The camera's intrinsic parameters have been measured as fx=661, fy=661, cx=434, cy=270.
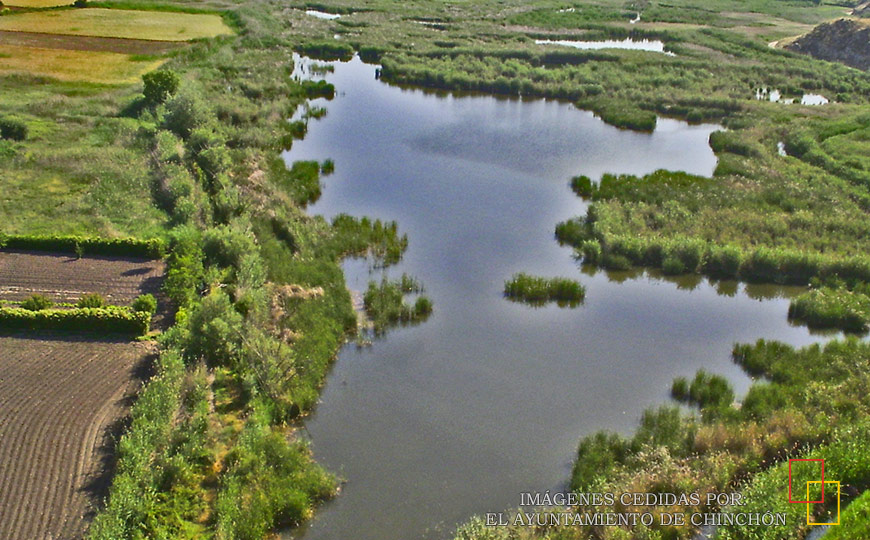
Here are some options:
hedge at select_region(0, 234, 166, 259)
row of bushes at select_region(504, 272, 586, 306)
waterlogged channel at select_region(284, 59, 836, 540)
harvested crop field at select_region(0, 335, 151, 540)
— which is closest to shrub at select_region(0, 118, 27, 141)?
hedge at select_region(0, 234, 166, 259)

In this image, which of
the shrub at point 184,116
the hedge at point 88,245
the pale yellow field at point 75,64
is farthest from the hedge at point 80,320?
the pale yellow field at point 75,64

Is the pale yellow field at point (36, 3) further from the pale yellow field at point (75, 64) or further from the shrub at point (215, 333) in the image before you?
the shrub at point (215, 333)

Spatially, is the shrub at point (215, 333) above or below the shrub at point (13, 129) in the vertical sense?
below

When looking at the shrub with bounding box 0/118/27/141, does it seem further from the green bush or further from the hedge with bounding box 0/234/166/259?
the green bush

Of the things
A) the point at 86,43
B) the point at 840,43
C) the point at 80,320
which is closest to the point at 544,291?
the point at 80,320

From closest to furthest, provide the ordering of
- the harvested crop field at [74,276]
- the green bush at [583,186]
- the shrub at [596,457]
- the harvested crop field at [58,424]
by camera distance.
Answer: the harvested crop field at [58,424] → the shrub at [596,457] → the harvested crop field at [74,276] → the green bush at [583,186]
